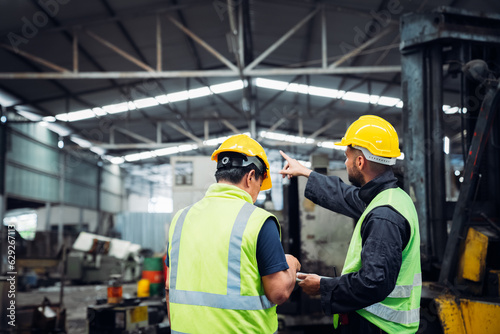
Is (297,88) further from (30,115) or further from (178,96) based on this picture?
(30,115)

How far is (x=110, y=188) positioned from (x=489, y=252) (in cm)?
2263

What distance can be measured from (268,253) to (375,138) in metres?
0.95

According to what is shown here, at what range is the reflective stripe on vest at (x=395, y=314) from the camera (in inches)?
81.9

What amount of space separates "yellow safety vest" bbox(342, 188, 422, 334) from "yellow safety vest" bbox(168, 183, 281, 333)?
0.55 meters

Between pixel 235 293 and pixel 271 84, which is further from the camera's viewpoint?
pixel 271 84

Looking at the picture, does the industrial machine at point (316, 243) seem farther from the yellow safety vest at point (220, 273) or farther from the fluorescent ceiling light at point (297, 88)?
the fluorescent ceiling light at point (297, 88)

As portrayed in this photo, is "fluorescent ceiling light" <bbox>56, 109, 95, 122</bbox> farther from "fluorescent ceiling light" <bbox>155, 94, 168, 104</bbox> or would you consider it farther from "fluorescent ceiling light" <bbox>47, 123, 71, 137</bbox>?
"fluorescent ceiling light" <bbox>155, 94, 168, 104</bbox>

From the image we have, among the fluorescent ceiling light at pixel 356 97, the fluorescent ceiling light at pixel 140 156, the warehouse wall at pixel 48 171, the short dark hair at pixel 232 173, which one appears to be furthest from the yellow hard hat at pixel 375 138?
the fluorescent ceiling light at pixel 140 156

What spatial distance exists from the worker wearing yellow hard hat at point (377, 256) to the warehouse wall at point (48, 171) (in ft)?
45.2

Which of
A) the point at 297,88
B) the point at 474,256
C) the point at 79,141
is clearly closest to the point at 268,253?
the point at 474,256

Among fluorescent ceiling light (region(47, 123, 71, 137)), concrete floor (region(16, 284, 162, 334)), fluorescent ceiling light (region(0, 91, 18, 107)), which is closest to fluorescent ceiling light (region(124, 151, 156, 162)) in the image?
fluorescent ceiling light (region(47, 123, 71, 137))

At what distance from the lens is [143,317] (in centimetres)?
585

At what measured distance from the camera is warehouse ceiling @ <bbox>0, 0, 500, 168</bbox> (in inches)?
383

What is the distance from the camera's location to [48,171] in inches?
643
